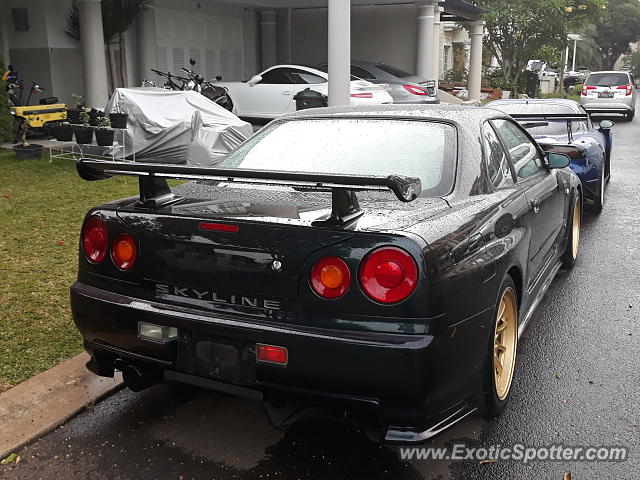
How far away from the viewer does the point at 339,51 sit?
43.2 ft

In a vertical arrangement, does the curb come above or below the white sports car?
below

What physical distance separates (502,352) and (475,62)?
23.6 metres

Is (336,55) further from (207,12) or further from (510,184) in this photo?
(510,184)

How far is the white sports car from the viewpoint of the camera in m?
16.1

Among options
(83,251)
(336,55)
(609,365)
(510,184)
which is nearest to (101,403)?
(83,251)

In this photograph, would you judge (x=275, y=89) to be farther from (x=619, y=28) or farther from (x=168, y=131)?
(x=619, y=28)

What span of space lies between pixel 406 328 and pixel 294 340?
44cm

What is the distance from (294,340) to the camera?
275 cm

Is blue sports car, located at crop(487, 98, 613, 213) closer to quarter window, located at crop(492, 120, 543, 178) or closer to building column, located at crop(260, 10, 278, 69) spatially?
quarter window, located at crop(492, 120, 543, 178)

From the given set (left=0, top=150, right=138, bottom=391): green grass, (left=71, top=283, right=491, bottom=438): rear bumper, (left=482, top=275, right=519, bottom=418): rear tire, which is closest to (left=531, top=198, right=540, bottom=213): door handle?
(left=482, top=275, right=519, bottom=418): rear tire

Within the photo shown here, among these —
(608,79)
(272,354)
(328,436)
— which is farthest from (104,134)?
(608,79)

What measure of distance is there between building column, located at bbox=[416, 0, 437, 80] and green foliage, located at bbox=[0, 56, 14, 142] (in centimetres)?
1229

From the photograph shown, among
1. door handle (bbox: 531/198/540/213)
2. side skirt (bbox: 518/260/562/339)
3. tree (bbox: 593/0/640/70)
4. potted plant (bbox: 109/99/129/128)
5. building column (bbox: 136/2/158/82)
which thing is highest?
tree (bbox: 593/0/640/70)

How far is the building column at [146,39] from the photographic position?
16859 mm
